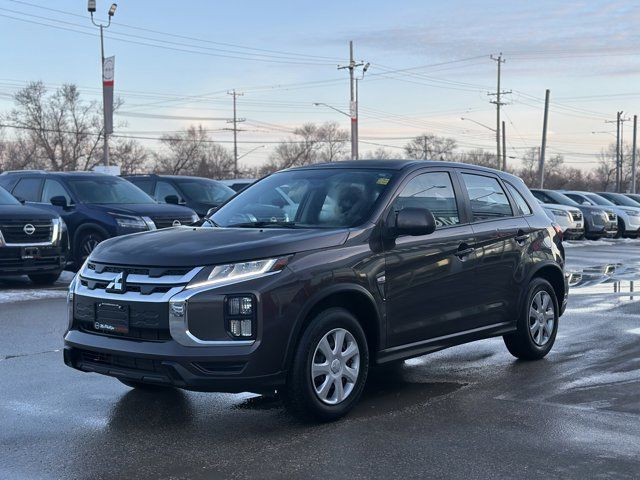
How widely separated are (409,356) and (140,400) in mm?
1995

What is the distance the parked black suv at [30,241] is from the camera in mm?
12500

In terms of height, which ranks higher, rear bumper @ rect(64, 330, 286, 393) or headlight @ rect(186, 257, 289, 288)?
headlight @ rect(186, 257, 289, 288)

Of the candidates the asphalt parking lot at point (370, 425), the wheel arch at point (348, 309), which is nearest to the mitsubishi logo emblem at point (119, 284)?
the asphalt parking lot at point (370, 425)

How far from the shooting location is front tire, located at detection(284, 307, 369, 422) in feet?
17.6

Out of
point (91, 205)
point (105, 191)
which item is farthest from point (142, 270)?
point (105, 191)

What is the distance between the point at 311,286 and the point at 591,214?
25.2 metres

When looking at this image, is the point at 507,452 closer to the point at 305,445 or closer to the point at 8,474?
the point at 305,445

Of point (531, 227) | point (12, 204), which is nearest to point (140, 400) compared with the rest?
point (531, 227)

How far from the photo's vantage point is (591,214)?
2877 centimetres

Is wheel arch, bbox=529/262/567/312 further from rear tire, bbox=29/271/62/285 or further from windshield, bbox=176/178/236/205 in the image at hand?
windshield, bbox=176/178/236/205

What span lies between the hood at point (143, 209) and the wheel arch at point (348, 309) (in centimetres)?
891

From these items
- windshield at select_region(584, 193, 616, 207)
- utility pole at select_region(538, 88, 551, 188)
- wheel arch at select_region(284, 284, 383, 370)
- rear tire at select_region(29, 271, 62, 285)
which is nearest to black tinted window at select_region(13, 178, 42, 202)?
rear tire at select_region(29, 271, 62, 285)

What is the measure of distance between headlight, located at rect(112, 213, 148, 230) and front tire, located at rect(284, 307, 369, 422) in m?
8.78

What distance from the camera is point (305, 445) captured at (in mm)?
5094
